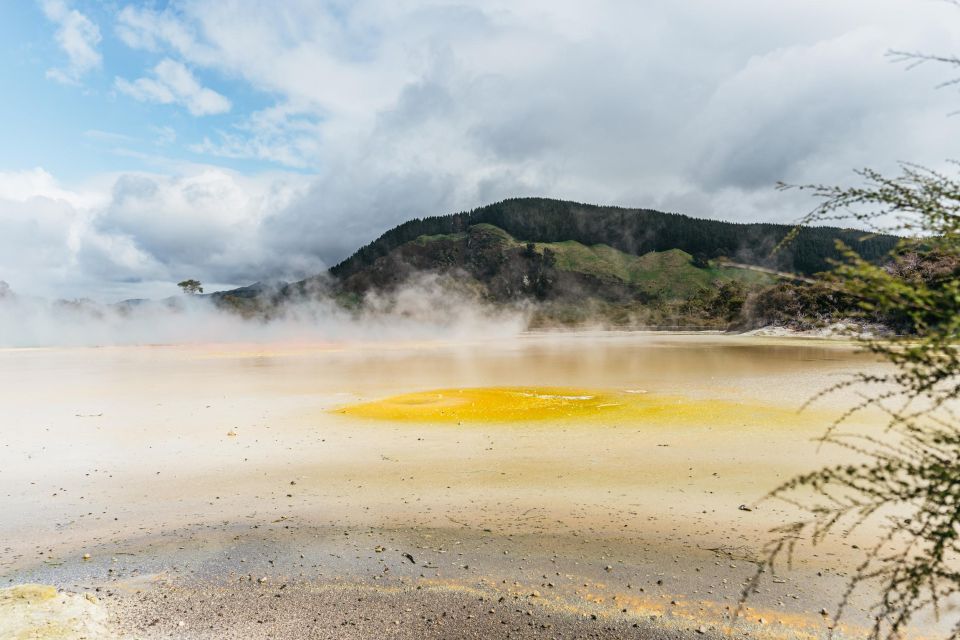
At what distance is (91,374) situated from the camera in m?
30.4

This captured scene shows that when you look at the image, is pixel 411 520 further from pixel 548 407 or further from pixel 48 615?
pixel 548 407

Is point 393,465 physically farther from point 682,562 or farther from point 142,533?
point 682,562

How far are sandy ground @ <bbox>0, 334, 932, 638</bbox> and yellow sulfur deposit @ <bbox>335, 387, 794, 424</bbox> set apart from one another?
229 millimetres

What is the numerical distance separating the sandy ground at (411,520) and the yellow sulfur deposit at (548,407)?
23 centimetres

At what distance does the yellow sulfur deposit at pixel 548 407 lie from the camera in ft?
52.4

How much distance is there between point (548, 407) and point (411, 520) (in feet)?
32.3

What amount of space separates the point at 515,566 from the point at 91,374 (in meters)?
31.8

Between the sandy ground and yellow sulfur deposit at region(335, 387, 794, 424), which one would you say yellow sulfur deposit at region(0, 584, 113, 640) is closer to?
the sandy ground

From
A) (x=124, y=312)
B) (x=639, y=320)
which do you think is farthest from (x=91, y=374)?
(x=639, y=320)

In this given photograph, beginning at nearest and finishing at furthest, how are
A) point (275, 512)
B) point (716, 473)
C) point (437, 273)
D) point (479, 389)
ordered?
point (275, 512) < point (716, 473) < point (479, 389) < point (437, 273)

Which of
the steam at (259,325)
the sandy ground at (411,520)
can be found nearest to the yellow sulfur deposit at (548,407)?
the sandy ground at (411,520)

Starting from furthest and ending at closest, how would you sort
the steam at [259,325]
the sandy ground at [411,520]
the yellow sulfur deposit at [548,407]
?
the steam at [259,325] < the yellow sulfur deposit at [548,407] < the sandy ground at [411,520]

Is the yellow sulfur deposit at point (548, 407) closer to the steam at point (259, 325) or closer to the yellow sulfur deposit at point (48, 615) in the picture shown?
the yellow sulfur deposit at point (48, 615)

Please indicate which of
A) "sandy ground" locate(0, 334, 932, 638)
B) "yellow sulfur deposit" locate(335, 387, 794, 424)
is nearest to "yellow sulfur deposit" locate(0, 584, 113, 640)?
"sandy ground" locate(0, 334, 932, 638)
